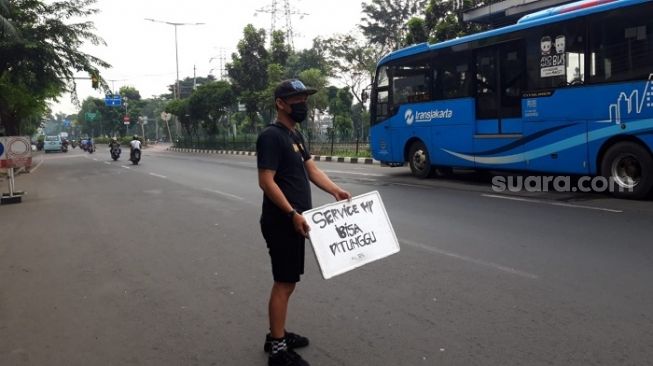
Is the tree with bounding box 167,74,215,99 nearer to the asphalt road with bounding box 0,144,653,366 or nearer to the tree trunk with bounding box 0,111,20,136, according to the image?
the tree trunk with bounding box 0,111,20,136

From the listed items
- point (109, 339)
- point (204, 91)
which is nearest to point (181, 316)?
point (109, 339)

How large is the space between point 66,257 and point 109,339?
117 inches

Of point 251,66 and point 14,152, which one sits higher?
point 251,66

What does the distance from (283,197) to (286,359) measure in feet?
3.07

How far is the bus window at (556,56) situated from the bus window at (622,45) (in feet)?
0.77

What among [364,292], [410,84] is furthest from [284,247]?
[410,84]

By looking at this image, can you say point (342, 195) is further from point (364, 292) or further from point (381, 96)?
point (381, 96)

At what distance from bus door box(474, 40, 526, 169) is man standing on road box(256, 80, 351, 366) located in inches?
332

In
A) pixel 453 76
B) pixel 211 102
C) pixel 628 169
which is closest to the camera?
pixel 628 169

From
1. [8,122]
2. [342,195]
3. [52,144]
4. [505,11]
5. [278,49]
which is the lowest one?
[342,195]

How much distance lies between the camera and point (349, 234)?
3373mm

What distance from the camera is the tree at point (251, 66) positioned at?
39.1 metres

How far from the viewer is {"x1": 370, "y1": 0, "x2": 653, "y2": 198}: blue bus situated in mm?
8883

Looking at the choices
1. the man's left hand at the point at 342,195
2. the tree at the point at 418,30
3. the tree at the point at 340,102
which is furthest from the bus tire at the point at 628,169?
the tree at the point at 340,102
